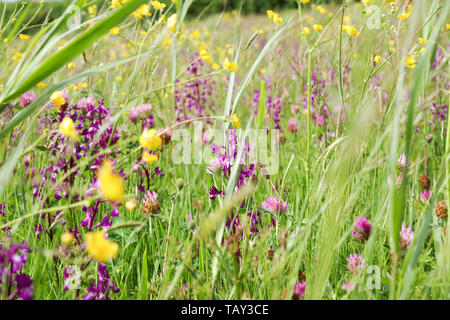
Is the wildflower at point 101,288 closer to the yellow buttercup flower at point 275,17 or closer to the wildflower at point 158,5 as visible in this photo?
the wildflower at point 158,5

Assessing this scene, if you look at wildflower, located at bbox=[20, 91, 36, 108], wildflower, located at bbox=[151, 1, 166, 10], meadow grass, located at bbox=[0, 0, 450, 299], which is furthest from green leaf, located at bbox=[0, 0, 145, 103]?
wildflower, located at bbox=[20, 91, 36, 108]

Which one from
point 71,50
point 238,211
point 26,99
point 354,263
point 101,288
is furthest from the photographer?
point 26,99

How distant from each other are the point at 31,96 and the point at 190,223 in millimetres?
937

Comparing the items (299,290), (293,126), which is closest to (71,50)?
(299,290)

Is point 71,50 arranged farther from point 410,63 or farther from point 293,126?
point 293,126

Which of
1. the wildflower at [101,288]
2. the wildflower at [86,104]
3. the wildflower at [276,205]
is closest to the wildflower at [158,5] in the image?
the wildflower at [86,104]

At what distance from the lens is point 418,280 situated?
887 mm

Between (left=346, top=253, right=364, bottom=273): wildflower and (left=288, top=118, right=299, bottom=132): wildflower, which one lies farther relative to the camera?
(left=288, top=118, right=299, bottom=132): wildflower

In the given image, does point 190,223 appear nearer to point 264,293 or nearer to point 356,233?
point 264,293

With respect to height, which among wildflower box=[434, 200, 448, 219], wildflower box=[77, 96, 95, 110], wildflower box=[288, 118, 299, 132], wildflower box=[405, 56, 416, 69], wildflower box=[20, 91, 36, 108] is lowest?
wildflower box=[434, 200, 448, 219]

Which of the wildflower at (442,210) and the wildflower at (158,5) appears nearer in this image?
the wildflower at (442,210)

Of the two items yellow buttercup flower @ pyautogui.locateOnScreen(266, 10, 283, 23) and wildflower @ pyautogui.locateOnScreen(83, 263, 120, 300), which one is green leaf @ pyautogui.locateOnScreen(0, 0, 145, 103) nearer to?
wildflower @ pyautogui.locateOnScreen(83, 263, 120, 300)
